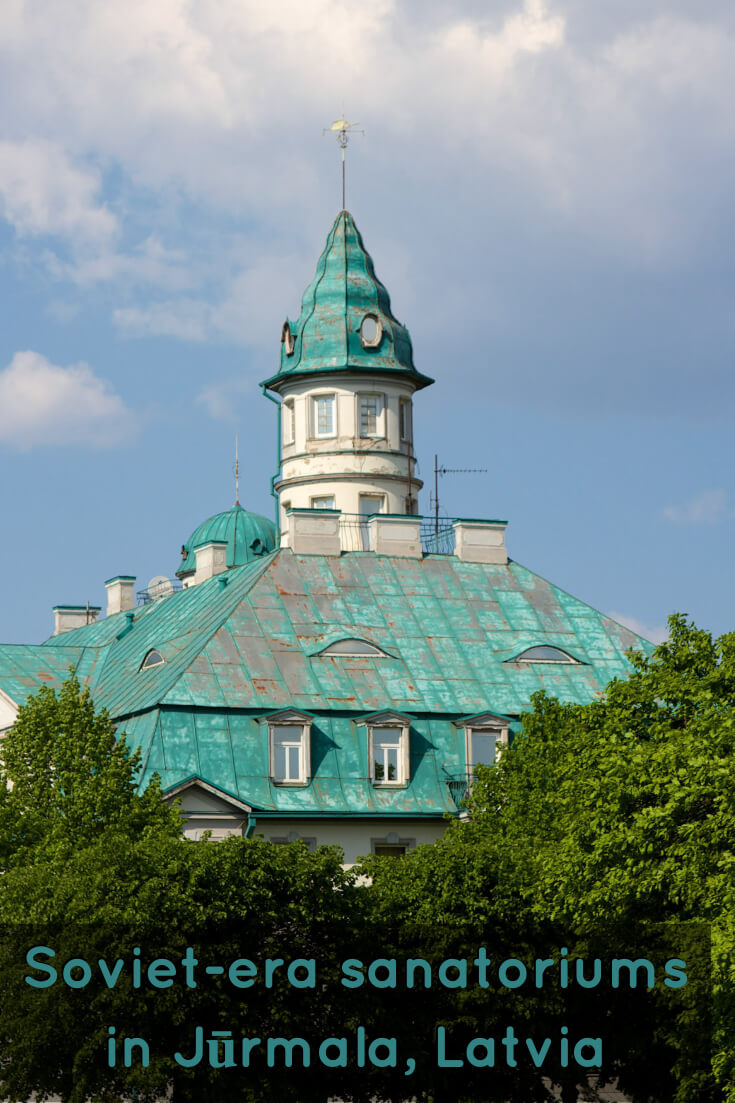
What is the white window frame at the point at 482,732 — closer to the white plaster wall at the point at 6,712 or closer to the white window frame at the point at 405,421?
the white plaster wall at the point at 6,712

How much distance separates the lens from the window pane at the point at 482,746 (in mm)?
76250

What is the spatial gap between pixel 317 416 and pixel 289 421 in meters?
2.01

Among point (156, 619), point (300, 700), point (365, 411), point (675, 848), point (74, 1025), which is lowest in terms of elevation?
point (74, 1025)

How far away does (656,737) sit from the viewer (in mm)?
51156

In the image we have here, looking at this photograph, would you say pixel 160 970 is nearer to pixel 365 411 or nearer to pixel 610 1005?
pixel 610 1005

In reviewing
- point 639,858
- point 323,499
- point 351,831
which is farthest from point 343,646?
point 639,858

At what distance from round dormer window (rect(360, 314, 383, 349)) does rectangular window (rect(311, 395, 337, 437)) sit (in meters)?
2.77

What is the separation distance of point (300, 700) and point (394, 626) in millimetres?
6649

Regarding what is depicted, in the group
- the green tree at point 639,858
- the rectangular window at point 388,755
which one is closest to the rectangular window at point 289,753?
the rectangular window at point 388,755

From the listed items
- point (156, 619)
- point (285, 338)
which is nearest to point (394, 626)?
point (156, 619)

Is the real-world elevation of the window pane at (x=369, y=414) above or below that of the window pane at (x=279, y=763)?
above

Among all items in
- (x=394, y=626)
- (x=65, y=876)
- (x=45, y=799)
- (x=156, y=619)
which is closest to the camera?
(x=65, y=876)

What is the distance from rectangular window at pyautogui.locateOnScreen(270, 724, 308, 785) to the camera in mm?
73812

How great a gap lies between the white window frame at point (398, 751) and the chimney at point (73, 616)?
38.4 meters
